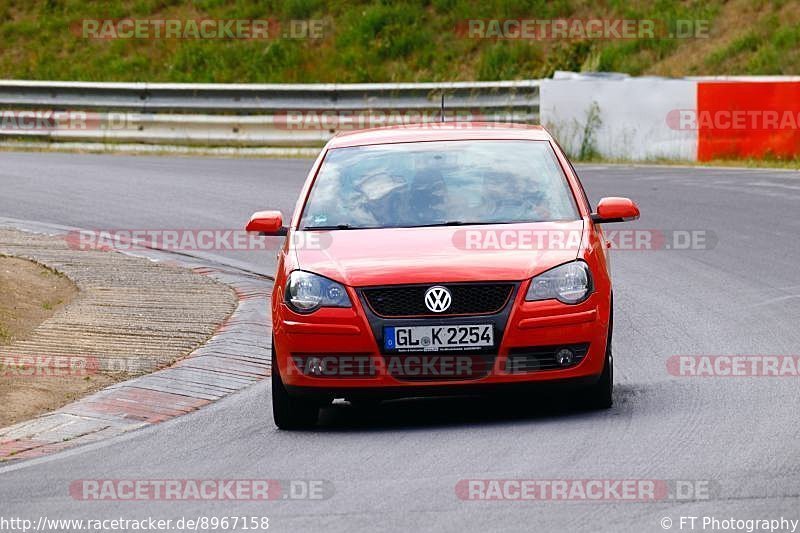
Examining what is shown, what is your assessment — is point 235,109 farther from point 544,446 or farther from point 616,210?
point 544,446

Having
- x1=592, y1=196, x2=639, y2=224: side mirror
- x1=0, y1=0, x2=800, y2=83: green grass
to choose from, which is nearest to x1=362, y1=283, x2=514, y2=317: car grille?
x1=592, y1=196, x2=639, y2=224: side mirror

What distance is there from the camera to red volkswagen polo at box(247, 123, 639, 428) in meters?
8.07

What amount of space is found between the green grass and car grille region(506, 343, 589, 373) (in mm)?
19690

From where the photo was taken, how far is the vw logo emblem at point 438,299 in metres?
8.07

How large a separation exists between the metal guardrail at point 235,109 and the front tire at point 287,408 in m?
16.2

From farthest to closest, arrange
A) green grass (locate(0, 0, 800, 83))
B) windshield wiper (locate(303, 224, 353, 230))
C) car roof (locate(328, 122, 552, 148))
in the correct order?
green grass (locate(0, 0, 800, 83)) → car roof (locate(328, 122, 552, 148)) → windshield wiper (locate(303, 224, 353, 230))

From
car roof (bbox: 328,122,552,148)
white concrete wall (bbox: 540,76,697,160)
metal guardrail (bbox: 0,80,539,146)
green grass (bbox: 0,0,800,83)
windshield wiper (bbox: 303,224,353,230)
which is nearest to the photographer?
windshield wiper (bbox: 303,224,353,230)

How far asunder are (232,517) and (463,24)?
89.1 feet

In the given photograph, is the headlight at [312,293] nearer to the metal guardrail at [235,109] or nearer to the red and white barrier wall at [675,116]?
the red and white barrier wall at [675,116]

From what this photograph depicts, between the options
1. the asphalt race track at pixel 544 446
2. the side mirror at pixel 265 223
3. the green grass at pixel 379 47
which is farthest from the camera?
the green grass at pixel 379 47

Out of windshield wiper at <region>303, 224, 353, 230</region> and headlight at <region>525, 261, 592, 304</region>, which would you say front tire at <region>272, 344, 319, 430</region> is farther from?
headlight at <region>525, 261, 592, 304</region>

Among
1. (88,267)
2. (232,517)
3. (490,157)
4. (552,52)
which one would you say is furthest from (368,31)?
(232,517)

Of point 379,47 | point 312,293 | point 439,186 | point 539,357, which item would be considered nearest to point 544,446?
point 539,357

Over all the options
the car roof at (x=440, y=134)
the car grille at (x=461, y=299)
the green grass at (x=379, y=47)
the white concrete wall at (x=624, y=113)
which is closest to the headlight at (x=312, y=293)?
the car grille at (x=461, y=299)
